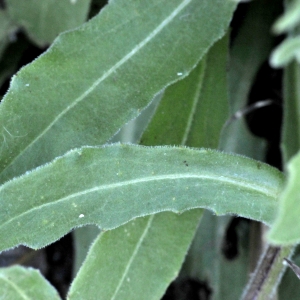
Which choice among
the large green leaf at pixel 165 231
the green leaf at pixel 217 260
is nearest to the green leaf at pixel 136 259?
the large green leaf at pixel 165 231

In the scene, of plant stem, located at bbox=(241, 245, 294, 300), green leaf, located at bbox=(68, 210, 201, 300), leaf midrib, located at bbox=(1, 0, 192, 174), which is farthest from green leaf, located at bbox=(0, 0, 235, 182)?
plant stem, located at bbox=(241, 245, 294, 300)

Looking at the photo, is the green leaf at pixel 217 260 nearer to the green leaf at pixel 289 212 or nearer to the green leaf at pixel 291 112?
the green leaf at pixel 291 112

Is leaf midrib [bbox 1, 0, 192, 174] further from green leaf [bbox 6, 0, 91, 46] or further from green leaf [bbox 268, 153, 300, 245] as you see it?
green leaf [bbox 268, 153, 300, 245]

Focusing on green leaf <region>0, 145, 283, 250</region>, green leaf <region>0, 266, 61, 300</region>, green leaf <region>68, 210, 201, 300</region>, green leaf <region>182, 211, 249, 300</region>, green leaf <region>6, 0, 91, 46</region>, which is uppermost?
green leaf <region>6, 0, 91, 46</region>

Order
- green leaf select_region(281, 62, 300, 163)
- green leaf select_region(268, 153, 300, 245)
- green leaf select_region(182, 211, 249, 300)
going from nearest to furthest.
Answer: green leaf select_region(268, 153, 300, 245) → green leaf select_region(281, 62, 300, 163) → green leaf select_region(182, 211, 249, 300)

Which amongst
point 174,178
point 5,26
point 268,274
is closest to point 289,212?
point 174,178

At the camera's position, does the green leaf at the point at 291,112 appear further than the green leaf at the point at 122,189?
Yes

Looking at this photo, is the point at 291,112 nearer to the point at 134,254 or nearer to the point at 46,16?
the point at 134,254
